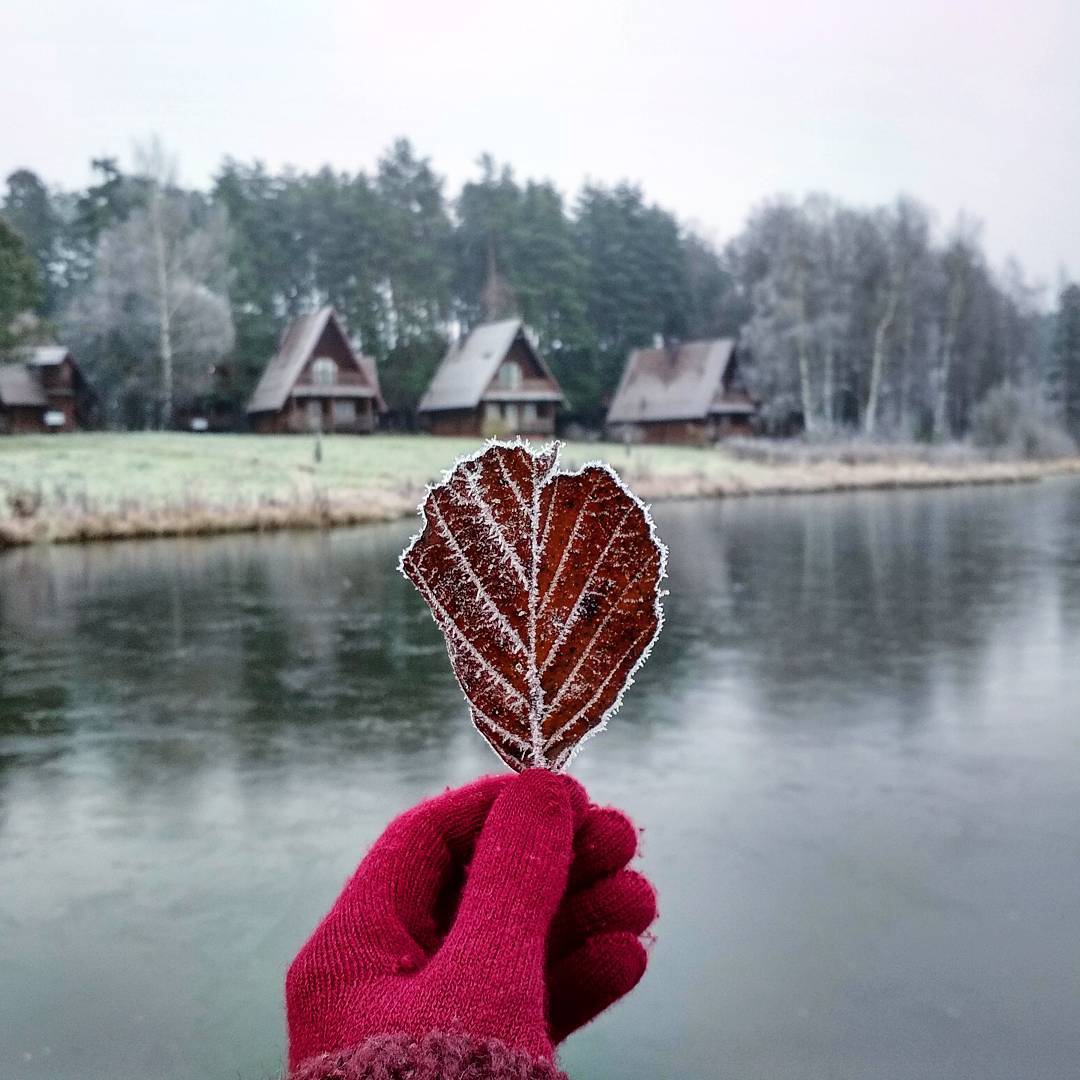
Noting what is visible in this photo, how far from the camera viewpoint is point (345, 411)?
44750mm

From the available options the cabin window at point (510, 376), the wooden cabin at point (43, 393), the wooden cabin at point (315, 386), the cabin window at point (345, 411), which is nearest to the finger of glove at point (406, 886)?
the wooden cabin at point (315, 386)

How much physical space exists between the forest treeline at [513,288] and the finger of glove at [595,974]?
40957mm

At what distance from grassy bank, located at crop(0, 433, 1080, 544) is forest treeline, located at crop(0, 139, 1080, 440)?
20.1 feet

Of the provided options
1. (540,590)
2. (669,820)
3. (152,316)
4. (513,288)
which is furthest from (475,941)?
(513,288)

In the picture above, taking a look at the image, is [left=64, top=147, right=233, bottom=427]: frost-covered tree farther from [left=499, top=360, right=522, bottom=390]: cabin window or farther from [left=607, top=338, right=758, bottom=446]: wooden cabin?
[left=607, top=338, right=758, bottom=446]: wooden cabin

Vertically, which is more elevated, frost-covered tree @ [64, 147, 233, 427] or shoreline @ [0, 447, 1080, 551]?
frost-covered tree @ [64, 147, 233, 427]

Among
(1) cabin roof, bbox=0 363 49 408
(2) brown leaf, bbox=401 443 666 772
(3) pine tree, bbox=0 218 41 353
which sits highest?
(3) pine tree, bbox=0 218 41 353

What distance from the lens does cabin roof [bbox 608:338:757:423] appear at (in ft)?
157

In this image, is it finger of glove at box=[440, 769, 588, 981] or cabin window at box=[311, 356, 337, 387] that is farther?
cabin window at box=[311, 356, 337, 387]

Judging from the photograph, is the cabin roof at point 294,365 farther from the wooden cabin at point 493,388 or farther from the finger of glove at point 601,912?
the finger of glove at point 601,912

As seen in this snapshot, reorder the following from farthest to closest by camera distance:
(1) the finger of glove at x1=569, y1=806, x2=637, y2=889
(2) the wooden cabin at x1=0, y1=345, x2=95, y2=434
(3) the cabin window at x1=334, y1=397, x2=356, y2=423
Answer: (3) the cabin window at x1=334, y1=397, x2=356, y2=423 → (2) the wooden cabin at x1=0, y1=345, x2=95, y2=434 → (1) the finger of glove at x1=569, y1=806, x2=637, y2=889

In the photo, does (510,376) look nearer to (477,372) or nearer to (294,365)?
(477,372)

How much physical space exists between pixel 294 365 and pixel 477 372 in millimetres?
7657

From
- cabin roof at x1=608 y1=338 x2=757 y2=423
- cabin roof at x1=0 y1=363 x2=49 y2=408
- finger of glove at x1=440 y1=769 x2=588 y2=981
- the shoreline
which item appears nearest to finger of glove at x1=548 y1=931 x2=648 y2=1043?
finger of glove at x1=440 y1=769 x2=588 y2=981
